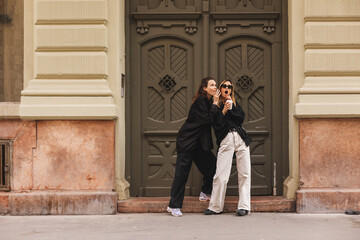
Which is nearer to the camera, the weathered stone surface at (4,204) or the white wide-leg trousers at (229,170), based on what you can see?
the white wide-leg trousers at (229,170)

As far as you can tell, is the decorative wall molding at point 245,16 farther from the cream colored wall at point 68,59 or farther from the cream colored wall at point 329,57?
the cream colored wall at point 68,59

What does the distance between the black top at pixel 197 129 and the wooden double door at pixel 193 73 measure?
0.89m

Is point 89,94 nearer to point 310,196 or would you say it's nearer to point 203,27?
point 203,27

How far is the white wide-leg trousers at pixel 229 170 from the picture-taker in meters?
7.27

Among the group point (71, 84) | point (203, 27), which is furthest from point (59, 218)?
point (203, 27)

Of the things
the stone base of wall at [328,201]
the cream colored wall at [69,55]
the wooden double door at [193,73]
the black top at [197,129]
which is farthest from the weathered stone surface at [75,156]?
the stone base of wall at [328,201]

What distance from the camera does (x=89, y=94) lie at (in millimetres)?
7641

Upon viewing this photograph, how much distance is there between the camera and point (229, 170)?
7.31m

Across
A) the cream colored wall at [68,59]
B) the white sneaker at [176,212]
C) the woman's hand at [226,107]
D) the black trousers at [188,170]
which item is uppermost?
the cream colored wall at [68,59]

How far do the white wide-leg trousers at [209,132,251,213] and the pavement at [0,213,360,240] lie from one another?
9.1 inches

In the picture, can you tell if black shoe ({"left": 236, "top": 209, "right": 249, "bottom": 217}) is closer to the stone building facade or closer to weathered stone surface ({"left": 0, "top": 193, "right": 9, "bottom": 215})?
the stone building facade

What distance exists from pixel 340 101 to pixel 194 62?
7.83ft

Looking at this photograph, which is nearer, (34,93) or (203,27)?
(34,93)

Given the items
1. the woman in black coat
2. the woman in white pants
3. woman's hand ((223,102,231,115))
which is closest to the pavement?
the woman in white pants
